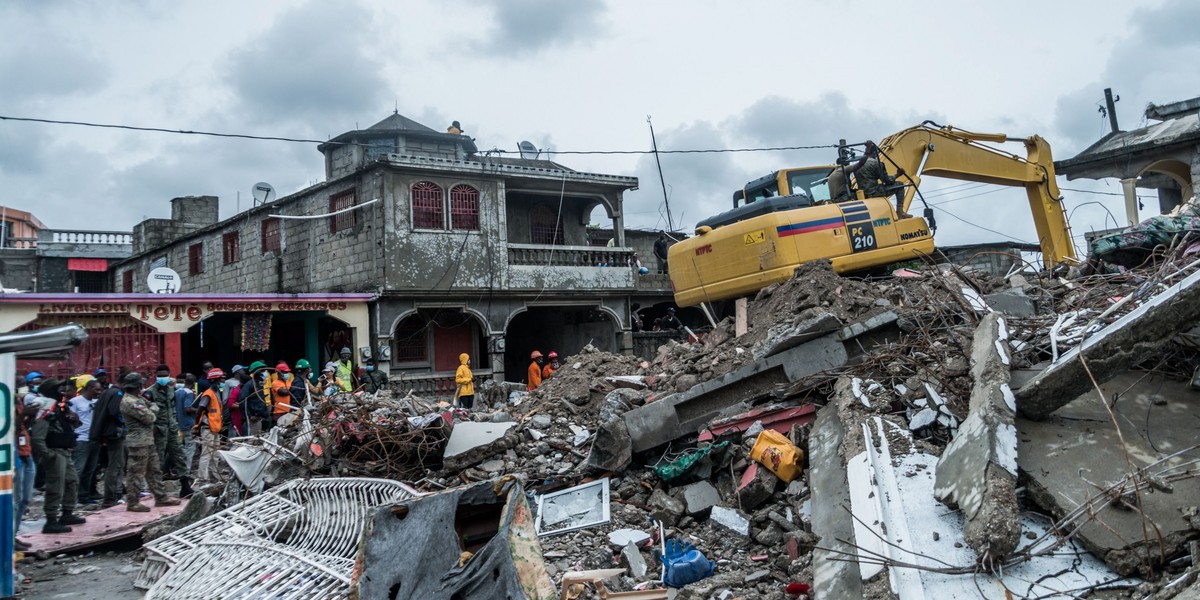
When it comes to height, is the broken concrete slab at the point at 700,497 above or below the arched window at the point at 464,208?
below

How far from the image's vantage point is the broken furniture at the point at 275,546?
16.9ft

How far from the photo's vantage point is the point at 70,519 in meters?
7.95

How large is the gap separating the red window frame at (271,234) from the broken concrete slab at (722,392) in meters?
15.7

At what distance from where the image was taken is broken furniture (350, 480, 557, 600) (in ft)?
11.4

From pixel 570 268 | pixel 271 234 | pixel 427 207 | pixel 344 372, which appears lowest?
pixel 344 372

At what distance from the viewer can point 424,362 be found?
18203 mm

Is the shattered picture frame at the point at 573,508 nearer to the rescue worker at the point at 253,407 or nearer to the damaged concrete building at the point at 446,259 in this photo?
the rescue worker at the point at 253,407

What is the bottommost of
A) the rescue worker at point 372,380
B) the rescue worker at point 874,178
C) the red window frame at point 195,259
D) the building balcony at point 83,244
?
the rescue worker at point 372,380

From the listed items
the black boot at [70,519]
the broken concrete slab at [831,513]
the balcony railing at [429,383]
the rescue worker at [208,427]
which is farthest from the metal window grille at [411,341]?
the broken concrete slab at [831,513]

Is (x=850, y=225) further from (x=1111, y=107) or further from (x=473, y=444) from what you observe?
(x=1111, y=107)

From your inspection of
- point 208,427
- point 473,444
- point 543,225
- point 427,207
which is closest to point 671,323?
point 543,225

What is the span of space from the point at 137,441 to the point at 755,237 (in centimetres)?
687

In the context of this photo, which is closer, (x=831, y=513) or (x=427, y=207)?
(x=831, y=513)

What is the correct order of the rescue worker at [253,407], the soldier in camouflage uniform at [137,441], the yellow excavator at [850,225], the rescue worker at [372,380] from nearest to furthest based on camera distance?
the soldier in camouflage uniform at [137,441]
the yellow excavator at [850,225]
the rescue worker at [253,407]
the rescue worker at [372,380]
